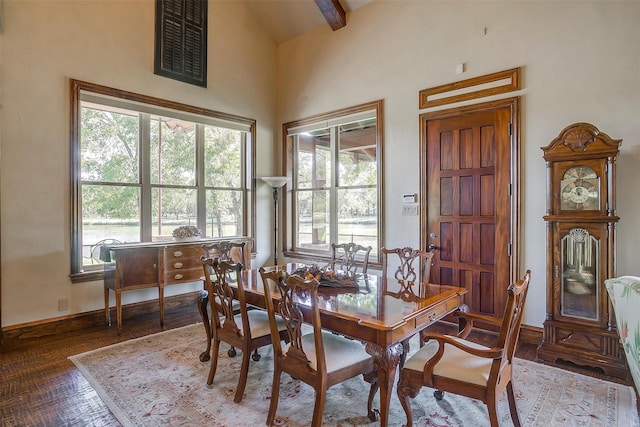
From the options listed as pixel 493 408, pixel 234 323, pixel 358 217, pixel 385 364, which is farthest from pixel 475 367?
pixel 358 217

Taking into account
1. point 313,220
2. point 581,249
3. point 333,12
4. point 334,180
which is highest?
point 333,12

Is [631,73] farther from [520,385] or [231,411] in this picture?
[231,411]

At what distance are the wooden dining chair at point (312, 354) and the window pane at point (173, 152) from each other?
3.15 m

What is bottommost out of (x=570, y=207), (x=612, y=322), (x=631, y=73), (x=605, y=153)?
(x=612, y=322)

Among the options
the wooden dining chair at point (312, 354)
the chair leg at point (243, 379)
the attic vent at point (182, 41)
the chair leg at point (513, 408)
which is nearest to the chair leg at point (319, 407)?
the wooden dining chair at point (312, 354)

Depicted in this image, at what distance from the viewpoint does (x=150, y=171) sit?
4.49 meters

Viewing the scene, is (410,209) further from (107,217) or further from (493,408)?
(107,217)

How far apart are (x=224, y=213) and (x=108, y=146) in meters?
1.70

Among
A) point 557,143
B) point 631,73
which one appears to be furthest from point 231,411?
point 631,73

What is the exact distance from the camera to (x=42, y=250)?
12.0 feet

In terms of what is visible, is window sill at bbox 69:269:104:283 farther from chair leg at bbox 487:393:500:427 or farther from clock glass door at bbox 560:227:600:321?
clock glass door at bbox 560:227:600:321

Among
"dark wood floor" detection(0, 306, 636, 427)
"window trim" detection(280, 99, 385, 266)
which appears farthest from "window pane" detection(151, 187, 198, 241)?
"window trim" detection(280, 99, 385, 266)

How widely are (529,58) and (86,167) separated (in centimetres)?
470

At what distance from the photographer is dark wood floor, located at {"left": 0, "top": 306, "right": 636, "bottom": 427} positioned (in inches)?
86.6
